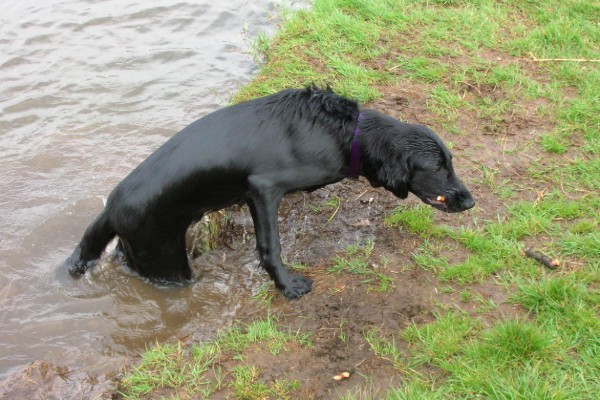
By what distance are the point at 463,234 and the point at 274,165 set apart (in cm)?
154

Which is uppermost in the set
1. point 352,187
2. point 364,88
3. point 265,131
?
point 265,131

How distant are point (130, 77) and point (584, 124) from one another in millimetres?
5210

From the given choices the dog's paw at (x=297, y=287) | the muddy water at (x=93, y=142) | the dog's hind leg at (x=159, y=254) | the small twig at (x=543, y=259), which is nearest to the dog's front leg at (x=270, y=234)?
the dog's paw at (x=297, y=287)

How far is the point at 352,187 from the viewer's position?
5.21m

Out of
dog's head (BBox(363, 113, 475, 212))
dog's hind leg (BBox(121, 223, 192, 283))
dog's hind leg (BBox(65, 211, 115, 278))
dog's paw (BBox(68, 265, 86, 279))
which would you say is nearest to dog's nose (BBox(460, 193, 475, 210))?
dog's head (BBox(363, 113, 475, 212))

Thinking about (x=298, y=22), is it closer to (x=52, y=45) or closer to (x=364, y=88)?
(x=364, y=88)

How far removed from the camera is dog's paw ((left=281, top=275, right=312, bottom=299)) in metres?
4.11

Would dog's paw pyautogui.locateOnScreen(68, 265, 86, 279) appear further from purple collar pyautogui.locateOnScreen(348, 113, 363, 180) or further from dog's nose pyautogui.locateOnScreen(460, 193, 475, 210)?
dog's nose pyautogui.locateOnScreen(460, 193, 475, 210)

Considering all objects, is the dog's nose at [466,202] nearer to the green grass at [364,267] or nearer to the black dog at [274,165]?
the black dog at [274,165]

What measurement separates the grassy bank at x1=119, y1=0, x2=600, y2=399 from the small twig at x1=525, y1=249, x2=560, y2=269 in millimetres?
36

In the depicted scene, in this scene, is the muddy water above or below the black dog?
below

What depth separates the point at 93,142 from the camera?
6.36 meters

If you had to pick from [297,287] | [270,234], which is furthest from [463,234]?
[270,234]

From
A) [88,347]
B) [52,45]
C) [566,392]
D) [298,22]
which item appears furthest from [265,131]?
[52,45]
